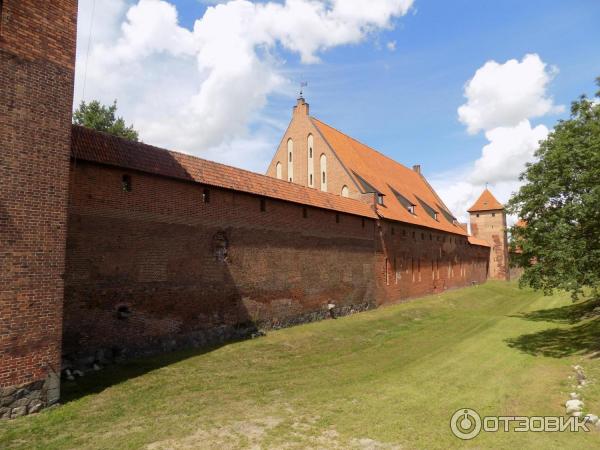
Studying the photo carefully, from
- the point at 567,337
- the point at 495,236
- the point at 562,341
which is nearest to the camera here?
the point at 562,341

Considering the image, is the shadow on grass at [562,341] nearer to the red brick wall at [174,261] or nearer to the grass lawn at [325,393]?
the grass lawn at [325,393]

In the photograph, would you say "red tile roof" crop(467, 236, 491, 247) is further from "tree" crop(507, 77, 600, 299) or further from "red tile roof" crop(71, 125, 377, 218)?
"tree" crop(507, 77, 600, 299)

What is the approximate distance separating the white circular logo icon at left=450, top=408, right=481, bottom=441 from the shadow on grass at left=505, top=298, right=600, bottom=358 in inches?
249

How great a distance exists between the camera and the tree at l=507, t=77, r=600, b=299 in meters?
10.9

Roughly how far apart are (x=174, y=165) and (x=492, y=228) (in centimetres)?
4538

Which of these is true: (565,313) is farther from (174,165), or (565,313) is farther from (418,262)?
(174,165)

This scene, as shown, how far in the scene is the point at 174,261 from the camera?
42.1 ft

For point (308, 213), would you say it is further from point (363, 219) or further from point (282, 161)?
point (282, 161)

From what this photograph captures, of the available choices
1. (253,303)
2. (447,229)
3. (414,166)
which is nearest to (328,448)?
(253,303)

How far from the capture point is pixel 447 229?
115ft

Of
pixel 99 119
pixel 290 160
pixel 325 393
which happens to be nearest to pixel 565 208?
pixel 325 393

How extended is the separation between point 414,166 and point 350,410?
42.4 m

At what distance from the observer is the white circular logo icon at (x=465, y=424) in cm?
700

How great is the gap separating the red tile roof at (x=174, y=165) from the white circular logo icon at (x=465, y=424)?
379 inches
